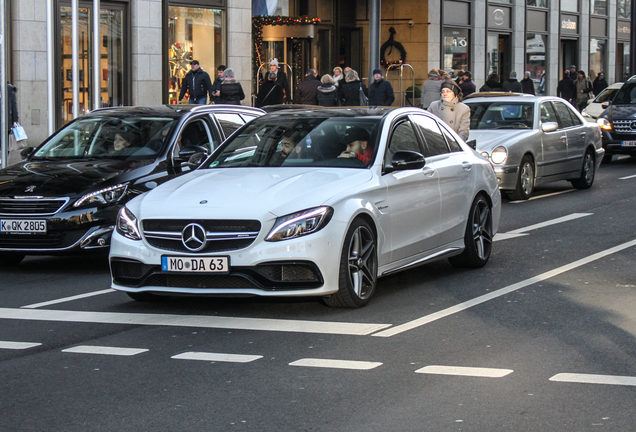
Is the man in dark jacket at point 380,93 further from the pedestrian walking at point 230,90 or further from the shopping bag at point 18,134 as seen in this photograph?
the shopping bag at point 18,134

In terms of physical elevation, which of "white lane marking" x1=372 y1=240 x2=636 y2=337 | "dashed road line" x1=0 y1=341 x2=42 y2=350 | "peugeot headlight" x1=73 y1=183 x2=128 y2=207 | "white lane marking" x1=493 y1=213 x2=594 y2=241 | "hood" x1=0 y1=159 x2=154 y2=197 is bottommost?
"dashed road line" x1=0 y1=341 x2=42 y2=350

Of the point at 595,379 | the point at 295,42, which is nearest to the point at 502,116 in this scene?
the point at 595,379

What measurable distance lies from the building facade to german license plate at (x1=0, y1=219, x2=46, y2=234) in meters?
6.61

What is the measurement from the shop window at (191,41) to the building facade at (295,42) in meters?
0.03

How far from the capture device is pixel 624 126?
75.2 ft

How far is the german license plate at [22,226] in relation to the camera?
970cm

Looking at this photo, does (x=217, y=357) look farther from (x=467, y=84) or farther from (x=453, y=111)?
(x=467, y=84)

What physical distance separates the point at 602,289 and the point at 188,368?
3.93m

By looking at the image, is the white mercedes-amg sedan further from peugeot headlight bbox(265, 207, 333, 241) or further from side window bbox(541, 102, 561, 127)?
side window bbox(541, 102, 561, 127)

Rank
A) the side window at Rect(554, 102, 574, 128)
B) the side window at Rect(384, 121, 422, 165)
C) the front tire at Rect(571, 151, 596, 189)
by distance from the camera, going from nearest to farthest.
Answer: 1. the side window at Rect(384, 121, 422, 165)
2. the side window at Rect(554, 102, 574, 128)
3. the front tire at Rect(571, 151, 596, 189)

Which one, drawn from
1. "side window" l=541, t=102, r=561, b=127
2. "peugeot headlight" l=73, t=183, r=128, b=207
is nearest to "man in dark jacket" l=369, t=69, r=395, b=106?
"side window" l=541, t=102, r=561, b=127

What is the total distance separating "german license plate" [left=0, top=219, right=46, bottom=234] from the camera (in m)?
9.70

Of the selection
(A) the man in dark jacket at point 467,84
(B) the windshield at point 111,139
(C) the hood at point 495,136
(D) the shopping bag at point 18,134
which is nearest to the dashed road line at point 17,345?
(B) the windshield at point 111,139

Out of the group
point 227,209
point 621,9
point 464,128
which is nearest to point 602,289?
point 227,209
